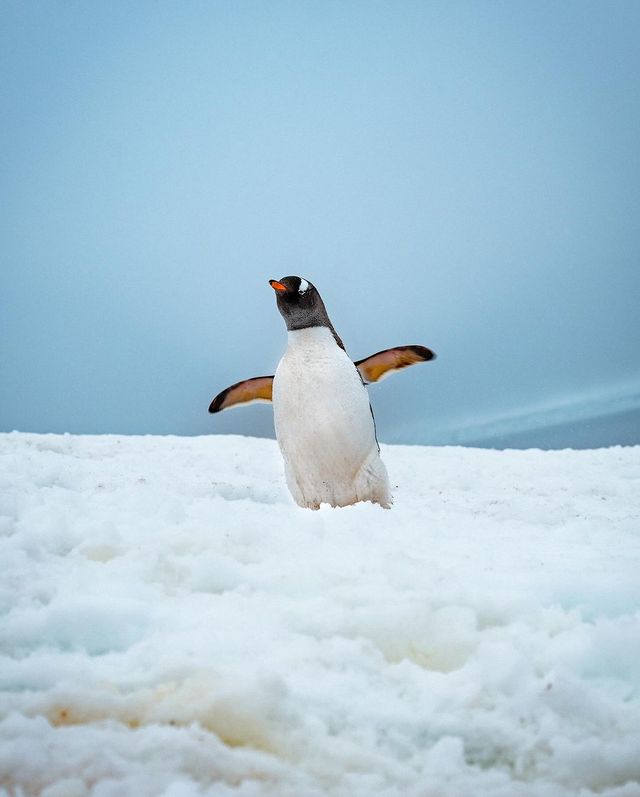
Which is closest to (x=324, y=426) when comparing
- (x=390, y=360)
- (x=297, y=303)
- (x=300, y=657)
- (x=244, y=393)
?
(x=297, y=303)

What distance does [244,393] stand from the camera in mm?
4824

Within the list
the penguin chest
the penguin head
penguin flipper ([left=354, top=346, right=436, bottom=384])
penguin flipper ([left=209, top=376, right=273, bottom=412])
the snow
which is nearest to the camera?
the snow

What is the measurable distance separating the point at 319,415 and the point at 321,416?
0.04 feet

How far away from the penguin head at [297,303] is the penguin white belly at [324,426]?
71 millimetres

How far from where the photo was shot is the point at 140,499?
2055 mm

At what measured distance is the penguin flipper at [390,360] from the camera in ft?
14.9

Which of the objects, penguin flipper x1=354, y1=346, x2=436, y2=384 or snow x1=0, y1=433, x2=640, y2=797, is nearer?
snow x1=0, y1=433, x2=640, y2=797

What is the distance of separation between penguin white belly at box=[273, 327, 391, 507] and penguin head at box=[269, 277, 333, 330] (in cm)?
7

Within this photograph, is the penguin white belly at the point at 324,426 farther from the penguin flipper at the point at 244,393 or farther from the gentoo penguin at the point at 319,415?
the penguin flipper at the point at 244,393

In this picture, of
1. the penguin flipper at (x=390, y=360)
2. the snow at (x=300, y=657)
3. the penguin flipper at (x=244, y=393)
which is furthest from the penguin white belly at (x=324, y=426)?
the snow at (x=300, y=657)

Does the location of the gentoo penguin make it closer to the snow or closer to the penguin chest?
the penguin chest

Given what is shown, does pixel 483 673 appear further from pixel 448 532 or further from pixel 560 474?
pixel 560 474

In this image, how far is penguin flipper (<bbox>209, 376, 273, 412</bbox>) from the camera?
480 centimetres

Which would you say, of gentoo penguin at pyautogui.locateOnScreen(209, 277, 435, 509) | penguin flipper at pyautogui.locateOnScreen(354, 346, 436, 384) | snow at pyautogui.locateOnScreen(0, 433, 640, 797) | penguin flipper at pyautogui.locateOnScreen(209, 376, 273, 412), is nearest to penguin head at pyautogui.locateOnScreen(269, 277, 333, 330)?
gentoo penguin at pyautogui.locateOnScreen(209, 277, 435, 509)
